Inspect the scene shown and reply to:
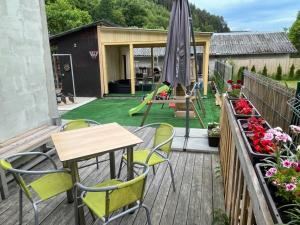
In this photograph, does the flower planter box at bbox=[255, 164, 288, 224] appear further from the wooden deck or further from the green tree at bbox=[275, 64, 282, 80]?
the green tree at bbox=[275, 64, 282, 80]

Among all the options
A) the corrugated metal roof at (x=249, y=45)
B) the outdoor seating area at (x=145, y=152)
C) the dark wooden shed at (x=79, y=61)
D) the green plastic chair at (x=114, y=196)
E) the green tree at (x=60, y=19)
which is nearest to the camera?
the outdoor seating area at (x=145, y=152)

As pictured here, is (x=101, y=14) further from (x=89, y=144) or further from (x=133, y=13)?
(x=89, y=144)

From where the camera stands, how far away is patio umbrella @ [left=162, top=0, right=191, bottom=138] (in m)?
→ 4.09

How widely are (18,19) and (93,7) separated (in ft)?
92.1

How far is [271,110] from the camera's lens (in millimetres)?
3379

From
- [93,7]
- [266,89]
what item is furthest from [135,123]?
[93,7]

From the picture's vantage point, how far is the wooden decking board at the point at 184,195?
2337 millimetres

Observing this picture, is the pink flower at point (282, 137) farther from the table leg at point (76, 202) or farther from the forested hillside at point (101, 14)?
the forested hillside at point (101, 14)

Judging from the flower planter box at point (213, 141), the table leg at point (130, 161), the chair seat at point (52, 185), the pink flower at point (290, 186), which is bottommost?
the flower planter box at point (213, 141)

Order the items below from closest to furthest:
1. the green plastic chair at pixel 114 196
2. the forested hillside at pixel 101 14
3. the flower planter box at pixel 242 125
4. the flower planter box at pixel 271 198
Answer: the flower planter box at pixel 271 198, the green plastic chair at pixel 114 196, the flower planter box at pixel 242 125, the forested hillside at pixel 101 14

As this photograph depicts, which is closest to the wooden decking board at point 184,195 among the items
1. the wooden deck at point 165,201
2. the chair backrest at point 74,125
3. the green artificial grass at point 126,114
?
the wooden deck at point 165,201

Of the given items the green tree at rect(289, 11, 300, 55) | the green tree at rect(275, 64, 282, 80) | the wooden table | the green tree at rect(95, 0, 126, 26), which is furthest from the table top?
the green tree at rect(289, 11, 300, 55)

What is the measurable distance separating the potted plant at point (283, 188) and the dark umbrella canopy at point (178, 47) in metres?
3.13

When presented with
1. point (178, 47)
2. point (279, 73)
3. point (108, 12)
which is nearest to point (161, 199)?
point (178, 47)
